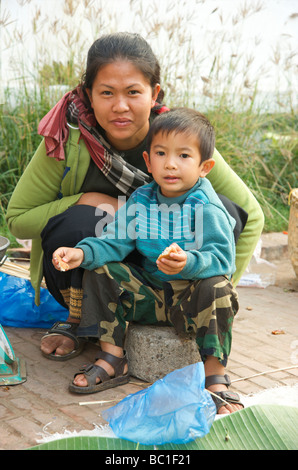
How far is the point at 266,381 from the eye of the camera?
265 centimetres

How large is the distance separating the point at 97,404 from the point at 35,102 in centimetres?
310

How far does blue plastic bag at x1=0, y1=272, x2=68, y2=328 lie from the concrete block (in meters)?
0.75

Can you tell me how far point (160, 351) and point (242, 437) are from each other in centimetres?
70

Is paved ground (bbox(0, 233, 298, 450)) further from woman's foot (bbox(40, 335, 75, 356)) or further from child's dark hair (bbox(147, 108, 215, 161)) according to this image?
→ child's dark hair (bbox(147, 108, 215, 161))

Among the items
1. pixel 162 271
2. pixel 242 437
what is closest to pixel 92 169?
pixel 162 271

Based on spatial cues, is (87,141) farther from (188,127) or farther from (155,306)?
(155,306)

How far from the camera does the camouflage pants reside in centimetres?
234

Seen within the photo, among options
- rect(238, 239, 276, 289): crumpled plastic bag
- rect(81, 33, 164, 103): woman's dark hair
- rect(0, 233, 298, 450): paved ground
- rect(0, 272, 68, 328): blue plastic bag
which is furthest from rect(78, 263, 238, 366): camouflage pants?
rect(238, 239, 276, 289): crumpled plastic bag

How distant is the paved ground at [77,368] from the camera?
7.11ft

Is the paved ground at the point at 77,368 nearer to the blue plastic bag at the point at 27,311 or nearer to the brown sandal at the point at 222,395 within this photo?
the blue plastic bag at the point at 27,311

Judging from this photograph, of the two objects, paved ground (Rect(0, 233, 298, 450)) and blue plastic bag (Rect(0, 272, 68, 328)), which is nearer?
paved ground (Rect(0, 233, 298, 450))

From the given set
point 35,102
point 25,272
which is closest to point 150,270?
point 25,272

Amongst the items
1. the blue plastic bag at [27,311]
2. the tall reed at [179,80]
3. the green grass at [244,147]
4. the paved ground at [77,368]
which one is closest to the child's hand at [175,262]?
the paved ground at [77,368]

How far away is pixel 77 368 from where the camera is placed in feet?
8.91
